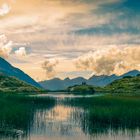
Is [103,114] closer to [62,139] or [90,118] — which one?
[90,118]

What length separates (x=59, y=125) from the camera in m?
104

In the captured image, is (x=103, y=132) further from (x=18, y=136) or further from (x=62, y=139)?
(x=18, y=136)

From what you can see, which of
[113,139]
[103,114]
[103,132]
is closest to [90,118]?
[103,114]

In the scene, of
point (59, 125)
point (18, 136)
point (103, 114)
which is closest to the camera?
point (18, 136)

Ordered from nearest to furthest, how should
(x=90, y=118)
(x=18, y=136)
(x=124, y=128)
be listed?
(x=18, y=136), (x=124, y=128), (x=90, y=118)

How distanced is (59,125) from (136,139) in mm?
29564

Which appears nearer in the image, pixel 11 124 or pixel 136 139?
pixel 136 139

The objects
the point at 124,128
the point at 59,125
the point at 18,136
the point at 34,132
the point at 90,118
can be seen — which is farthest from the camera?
the point at 90,118

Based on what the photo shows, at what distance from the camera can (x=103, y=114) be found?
12662 cm

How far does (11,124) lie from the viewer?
99062 millimetres

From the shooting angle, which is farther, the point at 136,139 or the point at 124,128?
the point at 124,128

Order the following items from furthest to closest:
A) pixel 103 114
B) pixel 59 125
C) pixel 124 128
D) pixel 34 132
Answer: pixel 103 114 → pixel 59 125 → pixel 124 128 → pixel 34 132

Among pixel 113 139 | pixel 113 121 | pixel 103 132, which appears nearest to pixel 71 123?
pixel 113 121

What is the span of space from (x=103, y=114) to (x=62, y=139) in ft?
153
